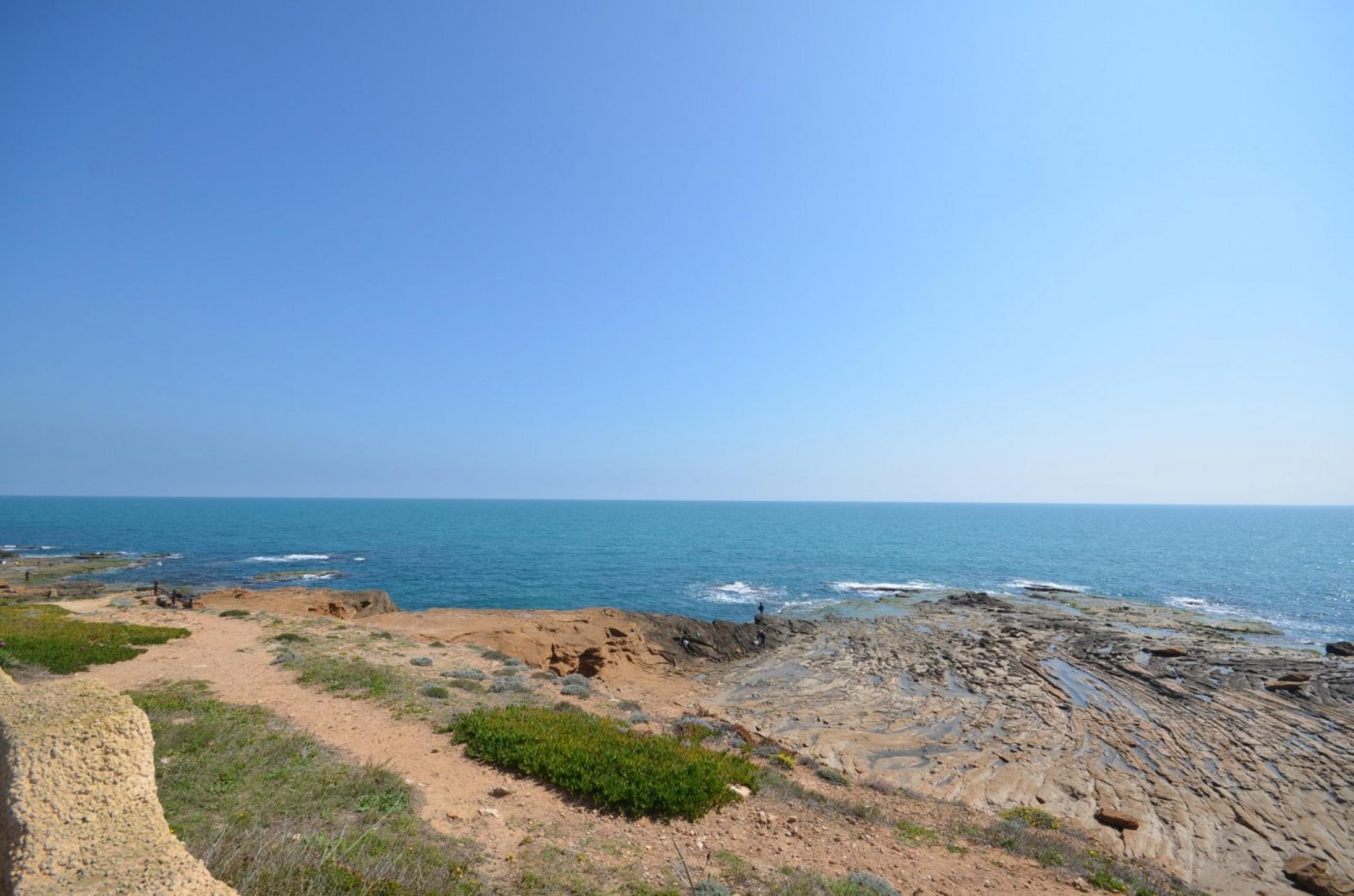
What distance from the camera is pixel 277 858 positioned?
7.24m

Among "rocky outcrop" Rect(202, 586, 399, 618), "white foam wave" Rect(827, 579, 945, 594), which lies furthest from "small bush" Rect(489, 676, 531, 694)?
"white foam wave" Rect(827, 579, 945, 594)

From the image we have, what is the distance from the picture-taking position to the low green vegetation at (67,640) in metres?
17.4

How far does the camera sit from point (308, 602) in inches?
1521

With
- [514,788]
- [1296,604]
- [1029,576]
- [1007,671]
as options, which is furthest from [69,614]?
[1296,604]

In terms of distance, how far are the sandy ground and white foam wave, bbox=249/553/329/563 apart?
Result: 68.8 m

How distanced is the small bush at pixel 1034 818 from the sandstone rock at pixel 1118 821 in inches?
50.6

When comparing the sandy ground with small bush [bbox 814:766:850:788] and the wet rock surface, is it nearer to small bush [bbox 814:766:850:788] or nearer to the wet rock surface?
small bush [bbox 814:766:850:788]

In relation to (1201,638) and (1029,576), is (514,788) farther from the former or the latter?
(1029,576)

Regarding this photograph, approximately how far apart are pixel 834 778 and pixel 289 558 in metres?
82.7

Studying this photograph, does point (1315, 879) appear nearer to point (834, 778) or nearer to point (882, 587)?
point (834, 778)

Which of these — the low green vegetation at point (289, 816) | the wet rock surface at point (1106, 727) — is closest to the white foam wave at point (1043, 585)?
the wet rock surface at point (1106, 727)

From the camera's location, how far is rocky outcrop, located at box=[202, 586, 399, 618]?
36.4m

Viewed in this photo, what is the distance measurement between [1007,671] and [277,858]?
114 ft

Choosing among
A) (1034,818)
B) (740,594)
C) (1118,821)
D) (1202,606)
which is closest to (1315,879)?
(1118,821)
